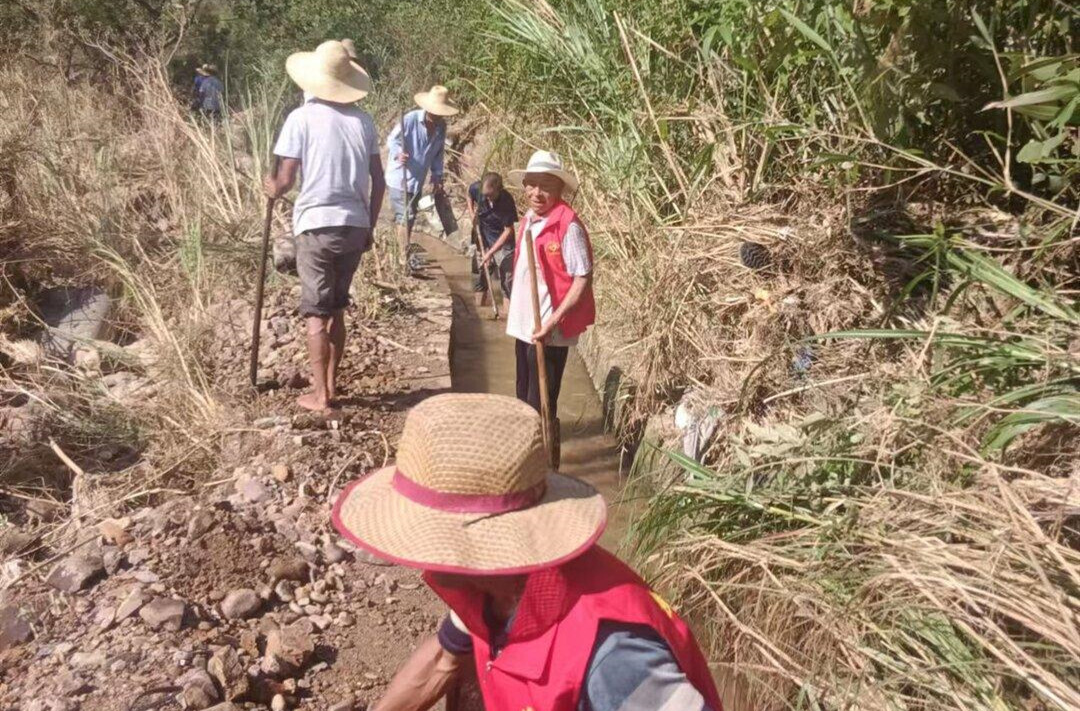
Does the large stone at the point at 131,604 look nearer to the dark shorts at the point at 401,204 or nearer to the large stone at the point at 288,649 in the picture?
the large stone at the point at 288,649

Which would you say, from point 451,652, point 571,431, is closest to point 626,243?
point 571,431

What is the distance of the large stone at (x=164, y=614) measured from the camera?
346cm

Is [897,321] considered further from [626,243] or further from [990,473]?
[626,243]

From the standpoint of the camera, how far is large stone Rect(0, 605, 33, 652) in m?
3.62

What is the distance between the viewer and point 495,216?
8.62 meters

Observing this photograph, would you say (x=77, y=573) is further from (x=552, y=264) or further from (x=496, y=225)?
(x=496, y=225)

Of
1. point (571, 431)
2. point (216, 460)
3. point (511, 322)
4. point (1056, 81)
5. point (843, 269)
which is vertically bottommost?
point (571, 431)

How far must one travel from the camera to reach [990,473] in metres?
2.77

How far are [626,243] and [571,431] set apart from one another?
4.18 feet

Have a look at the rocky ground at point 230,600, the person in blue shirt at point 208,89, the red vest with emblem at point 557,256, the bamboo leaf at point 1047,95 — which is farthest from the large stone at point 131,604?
the person in blue shirt at point 208,89

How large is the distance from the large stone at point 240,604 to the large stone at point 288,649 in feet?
0.51

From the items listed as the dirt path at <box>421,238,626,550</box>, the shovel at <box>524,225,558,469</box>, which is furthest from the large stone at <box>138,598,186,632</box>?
the dirt path at <box>421,238,626,550</box>

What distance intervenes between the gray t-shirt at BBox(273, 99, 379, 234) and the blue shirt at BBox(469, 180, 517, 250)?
11.4 feet

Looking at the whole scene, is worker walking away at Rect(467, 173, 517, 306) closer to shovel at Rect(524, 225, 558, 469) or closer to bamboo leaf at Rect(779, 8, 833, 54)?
shovel at Rect(524, 225, 558, 469)
